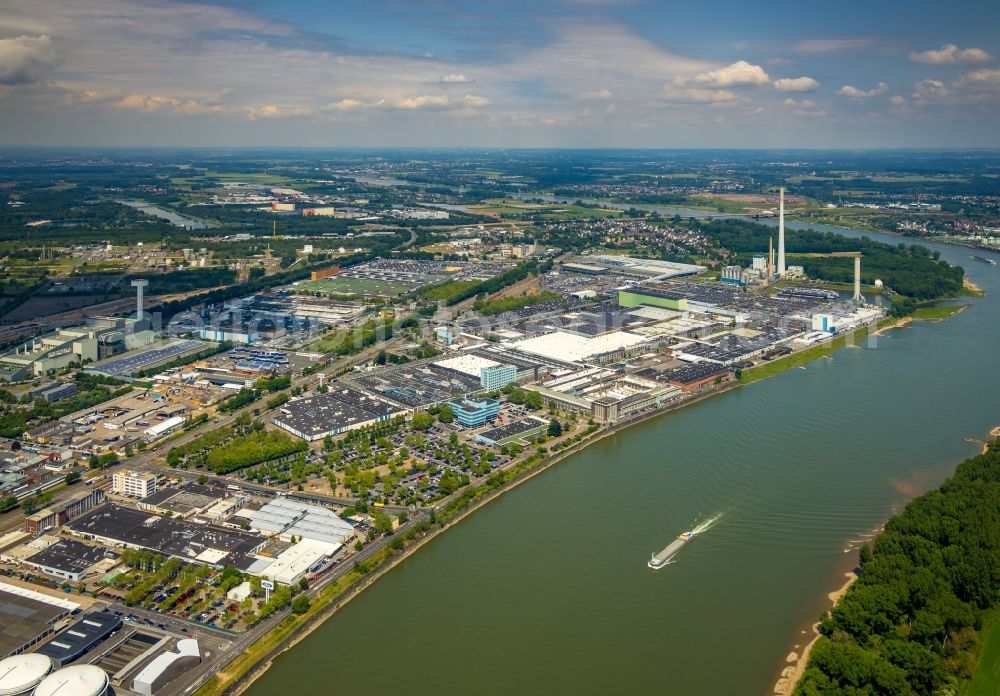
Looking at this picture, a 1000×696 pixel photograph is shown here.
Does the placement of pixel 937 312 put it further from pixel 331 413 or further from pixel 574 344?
pixel 331 413

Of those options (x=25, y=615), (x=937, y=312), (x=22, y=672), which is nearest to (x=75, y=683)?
(x=22, y=672)

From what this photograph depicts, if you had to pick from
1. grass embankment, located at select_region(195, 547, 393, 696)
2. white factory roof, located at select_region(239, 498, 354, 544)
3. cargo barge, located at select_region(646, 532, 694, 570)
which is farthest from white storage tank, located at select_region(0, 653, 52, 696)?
cargo barge, located at select_region(646, 532, 694, 570)

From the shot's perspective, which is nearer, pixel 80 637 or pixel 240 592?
pixel 80 637

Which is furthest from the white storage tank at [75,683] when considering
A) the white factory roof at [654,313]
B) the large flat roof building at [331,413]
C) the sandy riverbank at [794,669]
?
the white factory roof at [654,313]

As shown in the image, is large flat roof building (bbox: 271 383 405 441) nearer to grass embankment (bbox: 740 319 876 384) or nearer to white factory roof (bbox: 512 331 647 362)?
white factory roof (bbox: 512 331 647 362)

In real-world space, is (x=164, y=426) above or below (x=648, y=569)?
above

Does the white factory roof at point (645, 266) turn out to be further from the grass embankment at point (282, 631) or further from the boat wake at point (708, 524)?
the grass embankment at point (282, 631)
